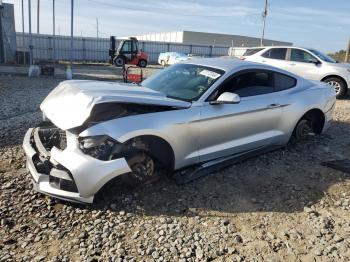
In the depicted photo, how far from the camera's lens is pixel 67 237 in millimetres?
3416

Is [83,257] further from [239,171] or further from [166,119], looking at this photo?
[239,171]

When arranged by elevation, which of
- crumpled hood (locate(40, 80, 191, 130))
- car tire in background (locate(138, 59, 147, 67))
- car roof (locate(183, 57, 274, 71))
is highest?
car roof (locate(183, 57, 274, 71))

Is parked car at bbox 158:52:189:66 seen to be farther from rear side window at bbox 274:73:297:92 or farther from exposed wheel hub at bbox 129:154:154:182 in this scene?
exposed wheel hub at bbox 129:154:154:182

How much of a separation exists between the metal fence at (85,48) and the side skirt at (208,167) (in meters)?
26.4

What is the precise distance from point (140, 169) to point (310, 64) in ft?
32.1

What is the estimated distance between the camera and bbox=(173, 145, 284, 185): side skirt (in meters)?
4.48

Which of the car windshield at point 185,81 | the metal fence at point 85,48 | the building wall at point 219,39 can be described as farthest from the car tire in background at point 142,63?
the building wall at point 219,39

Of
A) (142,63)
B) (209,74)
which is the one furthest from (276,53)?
(142,63)

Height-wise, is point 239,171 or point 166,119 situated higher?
point 166,119

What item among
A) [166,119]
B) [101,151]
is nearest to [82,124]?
[101,151]

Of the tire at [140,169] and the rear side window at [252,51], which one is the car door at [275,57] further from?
the tire at [140,169]

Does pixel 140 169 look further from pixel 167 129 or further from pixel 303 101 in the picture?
pixel 303 101

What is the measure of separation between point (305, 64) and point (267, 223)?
9654mm

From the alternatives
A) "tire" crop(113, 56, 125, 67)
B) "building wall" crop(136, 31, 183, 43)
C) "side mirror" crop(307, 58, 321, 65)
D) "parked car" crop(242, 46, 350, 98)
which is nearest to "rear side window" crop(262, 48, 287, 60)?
"parked car" crop(242, 46, 350, 98)
